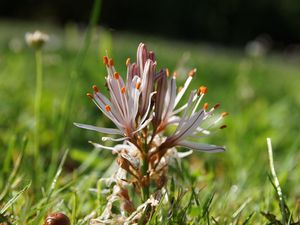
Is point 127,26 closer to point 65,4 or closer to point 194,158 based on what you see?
point 65,4

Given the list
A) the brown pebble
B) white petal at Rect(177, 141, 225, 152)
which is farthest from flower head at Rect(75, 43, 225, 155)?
the brown pebble

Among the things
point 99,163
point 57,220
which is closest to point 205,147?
point 57,220

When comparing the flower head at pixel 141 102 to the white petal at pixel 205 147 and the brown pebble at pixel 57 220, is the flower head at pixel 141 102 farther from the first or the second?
the brown pebble at pixel 57 220

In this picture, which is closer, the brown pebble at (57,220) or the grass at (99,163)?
the brown pebble at (57,220)

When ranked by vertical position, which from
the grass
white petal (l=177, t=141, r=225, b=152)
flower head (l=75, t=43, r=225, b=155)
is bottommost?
the grass

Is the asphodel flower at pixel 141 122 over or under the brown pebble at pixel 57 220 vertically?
over

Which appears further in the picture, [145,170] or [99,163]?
[99,163]

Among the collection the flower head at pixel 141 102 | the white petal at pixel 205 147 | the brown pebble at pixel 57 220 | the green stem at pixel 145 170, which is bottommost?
the brown pebble at pixel 57 220

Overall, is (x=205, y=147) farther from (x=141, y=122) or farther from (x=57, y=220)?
(x=57, y=220)

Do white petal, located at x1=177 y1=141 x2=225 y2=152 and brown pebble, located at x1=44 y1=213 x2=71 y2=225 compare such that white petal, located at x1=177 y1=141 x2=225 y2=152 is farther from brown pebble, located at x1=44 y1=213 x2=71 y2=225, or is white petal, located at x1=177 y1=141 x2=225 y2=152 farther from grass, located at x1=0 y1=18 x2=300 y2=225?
brown pebble, located at x1=44 y1=213 x2=71 y2=225

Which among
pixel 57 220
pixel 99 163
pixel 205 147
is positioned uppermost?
pixel 205 147

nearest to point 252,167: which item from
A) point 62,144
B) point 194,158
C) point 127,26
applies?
→ point 194,158

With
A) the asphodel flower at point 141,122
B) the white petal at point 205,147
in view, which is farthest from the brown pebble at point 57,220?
the white petal at point 205,147
